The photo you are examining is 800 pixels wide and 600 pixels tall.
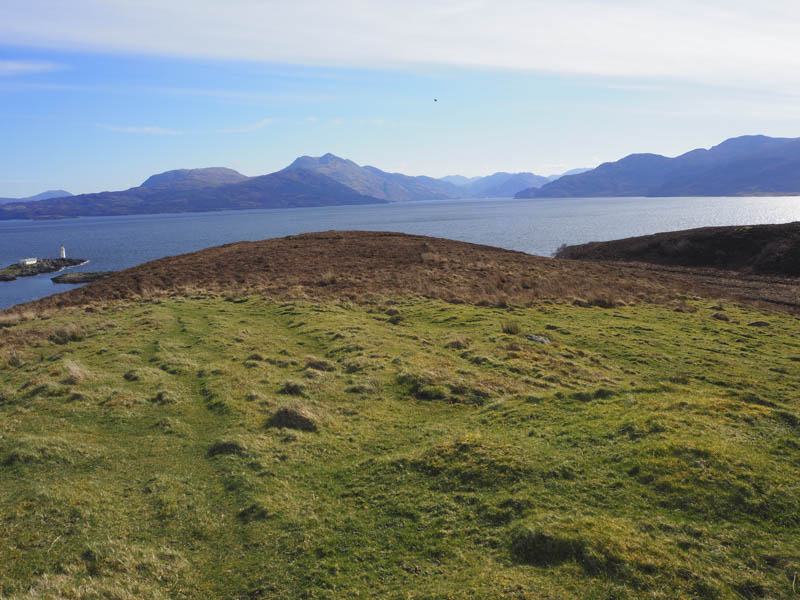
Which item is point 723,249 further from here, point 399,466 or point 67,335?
point 67,335

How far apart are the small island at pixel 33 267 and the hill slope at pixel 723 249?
4407 inches

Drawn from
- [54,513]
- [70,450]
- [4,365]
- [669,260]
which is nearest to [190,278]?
[4,365]

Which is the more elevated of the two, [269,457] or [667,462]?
[667,462]

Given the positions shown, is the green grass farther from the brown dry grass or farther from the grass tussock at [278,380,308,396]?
the brown dry grass

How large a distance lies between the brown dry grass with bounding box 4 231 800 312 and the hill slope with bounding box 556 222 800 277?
5749mm

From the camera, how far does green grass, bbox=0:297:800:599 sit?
26.2ft

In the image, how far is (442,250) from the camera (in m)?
60.7

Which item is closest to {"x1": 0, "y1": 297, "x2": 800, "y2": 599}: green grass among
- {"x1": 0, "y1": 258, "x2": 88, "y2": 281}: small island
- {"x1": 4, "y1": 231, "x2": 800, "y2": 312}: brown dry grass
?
{"x1": 4, "y1": 231, "x2": 800, "y2": 312}: brown dry grass

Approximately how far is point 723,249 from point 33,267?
135010 mm

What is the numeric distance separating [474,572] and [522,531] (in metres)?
1.34

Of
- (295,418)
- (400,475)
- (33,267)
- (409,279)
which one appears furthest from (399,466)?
(33,267)

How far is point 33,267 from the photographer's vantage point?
104625 millimetres

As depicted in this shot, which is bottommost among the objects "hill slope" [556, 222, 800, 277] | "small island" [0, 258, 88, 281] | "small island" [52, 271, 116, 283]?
"small island" [52, 271, 116, 283]

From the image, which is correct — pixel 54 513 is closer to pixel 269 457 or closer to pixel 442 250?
pixel 269 457
